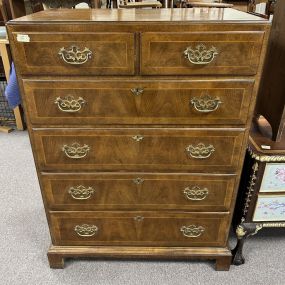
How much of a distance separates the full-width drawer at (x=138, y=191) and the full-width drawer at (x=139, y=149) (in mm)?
44

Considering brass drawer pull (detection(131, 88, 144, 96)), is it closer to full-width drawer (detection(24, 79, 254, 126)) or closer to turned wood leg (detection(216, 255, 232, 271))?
full-width drawer (detection(24, 79, 254, 126))

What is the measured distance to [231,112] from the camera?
99 centimetres

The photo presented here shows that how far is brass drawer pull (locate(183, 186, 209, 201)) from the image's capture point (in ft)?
3.84

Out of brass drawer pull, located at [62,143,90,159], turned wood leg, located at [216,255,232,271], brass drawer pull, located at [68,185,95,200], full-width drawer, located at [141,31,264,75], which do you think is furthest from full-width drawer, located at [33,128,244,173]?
turned wood leg, located at [216,255,232,271]

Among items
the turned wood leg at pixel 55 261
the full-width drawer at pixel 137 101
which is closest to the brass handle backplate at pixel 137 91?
the full-width drawer at pixel 137 101

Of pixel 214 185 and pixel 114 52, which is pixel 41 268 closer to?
pixel 214 185

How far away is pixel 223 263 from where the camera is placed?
135 centimetres

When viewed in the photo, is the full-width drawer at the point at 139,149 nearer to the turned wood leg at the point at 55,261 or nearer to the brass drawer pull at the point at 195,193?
the brass drawer pull at the point at 195,193

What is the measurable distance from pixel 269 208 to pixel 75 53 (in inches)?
39.8

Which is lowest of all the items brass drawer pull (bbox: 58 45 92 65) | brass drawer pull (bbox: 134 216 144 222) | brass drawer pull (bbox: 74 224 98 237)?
brass drawer pull (bbox: 74 224 98 237)

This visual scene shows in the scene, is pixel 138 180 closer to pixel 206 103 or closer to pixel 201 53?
pixel 206 103

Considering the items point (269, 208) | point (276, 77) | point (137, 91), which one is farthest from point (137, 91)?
point (269, 208)

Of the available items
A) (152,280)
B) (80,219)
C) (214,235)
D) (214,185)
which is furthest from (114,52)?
(152,280)

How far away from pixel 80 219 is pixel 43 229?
1.46 feet
